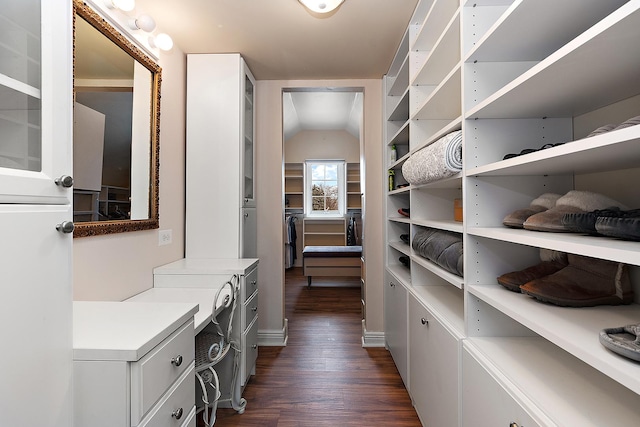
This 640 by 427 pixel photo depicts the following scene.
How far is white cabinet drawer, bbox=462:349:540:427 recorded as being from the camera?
2.77ft

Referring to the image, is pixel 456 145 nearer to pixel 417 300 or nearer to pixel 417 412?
pixel 417 300

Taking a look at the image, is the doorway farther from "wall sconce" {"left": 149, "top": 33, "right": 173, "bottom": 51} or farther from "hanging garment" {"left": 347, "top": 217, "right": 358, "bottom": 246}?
"wall sconce" {"left": 149, "top": 33, "right": 173, "bottom": 51}

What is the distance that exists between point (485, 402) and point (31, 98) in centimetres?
157

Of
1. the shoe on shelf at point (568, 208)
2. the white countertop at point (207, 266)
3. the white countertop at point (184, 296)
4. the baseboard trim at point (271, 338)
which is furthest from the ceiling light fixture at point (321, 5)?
the baseboard trim at point (271, 338)

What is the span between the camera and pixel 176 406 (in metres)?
1.08

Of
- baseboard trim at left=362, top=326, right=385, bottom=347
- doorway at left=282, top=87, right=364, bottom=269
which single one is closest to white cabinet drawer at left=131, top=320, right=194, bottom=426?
baseboard trim at left=362, top=326, right=385, bottom=347

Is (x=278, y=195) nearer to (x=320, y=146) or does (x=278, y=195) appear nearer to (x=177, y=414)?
(x=177, y=414)

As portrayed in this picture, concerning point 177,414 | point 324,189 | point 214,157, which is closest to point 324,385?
point 177,414

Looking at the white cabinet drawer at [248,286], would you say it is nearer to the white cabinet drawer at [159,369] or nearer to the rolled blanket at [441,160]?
the white cabinet drawer at [159,369]

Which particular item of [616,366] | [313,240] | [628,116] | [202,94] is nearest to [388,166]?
[202,94]

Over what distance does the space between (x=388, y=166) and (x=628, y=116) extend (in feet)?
6.01

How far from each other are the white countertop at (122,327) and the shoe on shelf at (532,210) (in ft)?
4.04

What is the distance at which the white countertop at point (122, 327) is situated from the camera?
33.5 inches

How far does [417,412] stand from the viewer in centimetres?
183
